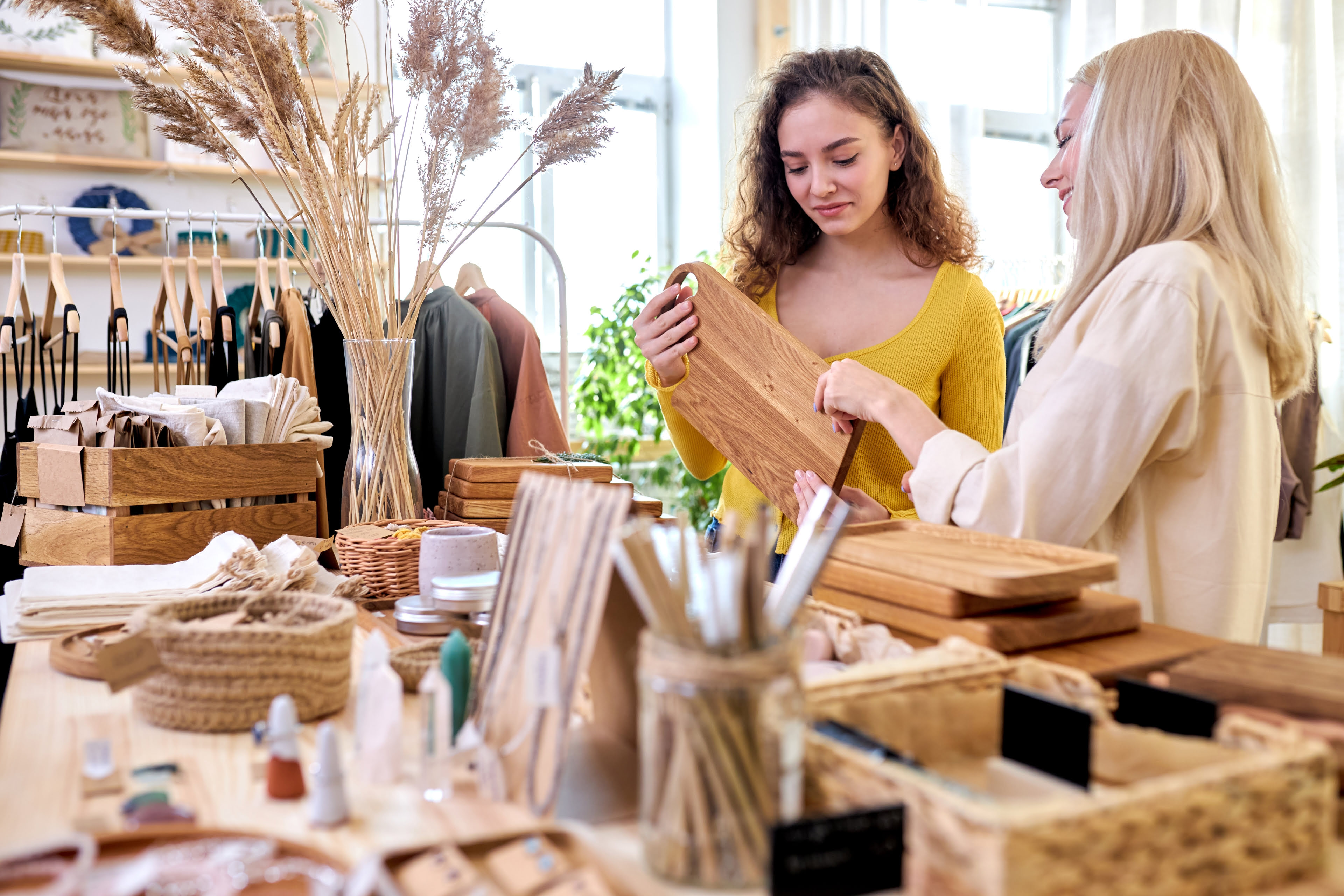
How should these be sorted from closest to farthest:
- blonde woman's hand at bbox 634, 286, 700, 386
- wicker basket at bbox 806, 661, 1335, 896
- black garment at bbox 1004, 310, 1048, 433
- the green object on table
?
wicker basket at bbox 806, 661, 1335, 896, the green object on table, blonde woman's hand at bbox 634, 286, 700, 386, black garment at bbox 1004, 310, 1048, 433

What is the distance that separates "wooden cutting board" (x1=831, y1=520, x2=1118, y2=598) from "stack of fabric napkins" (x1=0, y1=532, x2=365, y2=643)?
2.43ft

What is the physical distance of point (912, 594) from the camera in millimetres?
1002

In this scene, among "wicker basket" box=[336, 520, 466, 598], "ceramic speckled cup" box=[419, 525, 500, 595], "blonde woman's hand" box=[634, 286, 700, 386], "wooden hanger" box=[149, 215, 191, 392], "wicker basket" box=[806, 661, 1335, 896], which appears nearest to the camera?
"wicker basket" box=[806, 661, 1335, 896]

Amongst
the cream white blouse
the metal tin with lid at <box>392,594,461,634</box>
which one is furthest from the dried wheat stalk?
A: the cream white blouse

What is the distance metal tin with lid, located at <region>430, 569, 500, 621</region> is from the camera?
1211 mm

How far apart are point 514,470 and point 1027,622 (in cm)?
115

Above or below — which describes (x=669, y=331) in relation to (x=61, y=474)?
above

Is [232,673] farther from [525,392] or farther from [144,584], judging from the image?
[525,392]

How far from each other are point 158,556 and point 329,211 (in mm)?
614

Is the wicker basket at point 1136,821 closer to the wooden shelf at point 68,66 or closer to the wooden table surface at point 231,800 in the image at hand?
the wooden table surface at point 231,800

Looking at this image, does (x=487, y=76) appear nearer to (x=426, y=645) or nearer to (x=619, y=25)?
(x=426, y=645)

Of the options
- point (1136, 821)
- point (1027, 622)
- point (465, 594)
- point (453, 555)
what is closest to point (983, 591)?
point (1027, 622)

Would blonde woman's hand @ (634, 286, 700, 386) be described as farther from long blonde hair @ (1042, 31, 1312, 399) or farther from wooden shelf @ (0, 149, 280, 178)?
wooden shelf @ (0, 149, 280, 178)

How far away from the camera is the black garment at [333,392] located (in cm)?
263
